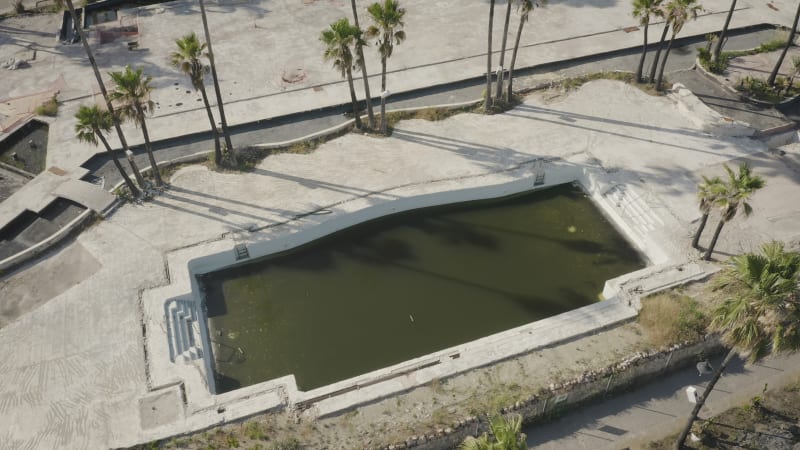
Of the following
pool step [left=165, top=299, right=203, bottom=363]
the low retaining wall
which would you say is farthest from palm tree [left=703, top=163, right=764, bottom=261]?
pool step [left=165, top=299, right=203, bottom=363]

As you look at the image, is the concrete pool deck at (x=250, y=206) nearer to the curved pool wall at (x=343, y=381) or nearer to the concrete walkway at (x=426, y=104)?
the curved pool wall at (x=343, y=381)

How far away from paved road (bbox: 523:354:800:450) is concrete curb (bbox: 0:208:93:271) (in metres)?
27.1

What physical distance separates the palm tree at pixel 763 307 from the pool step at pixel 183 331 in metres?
22.9

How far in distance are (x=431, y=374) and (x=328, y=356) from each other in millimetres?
5419

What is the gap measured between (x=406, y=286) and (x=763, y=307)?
1769cm

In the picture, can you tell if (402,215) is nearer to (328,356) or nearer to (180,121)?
(328,356)

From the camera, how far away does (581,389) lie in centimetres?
2892

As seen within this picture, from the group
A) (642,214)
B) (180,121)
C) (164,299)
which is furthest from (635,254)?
(180,121)

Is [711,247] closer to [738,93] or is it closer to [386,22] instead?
[738,93]

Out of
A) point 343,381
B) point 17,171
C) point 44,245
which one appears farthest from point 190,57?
point 343,381

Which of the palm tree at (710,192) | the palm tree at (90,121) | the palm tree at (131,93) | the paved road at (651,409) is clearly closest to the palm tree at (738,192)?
the palm tree at (710,192)

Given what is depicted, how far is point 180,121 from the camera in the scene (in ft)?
144

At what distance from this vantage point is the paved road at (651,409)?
2830 centimetres

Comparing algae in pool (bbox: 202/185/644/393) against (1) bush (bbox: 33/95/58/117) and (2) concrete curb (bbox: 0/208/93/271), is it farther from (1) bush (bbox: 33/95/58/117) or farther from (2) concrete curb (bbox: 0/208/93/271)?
(1) bush (bbox: 33/95/58/117)
